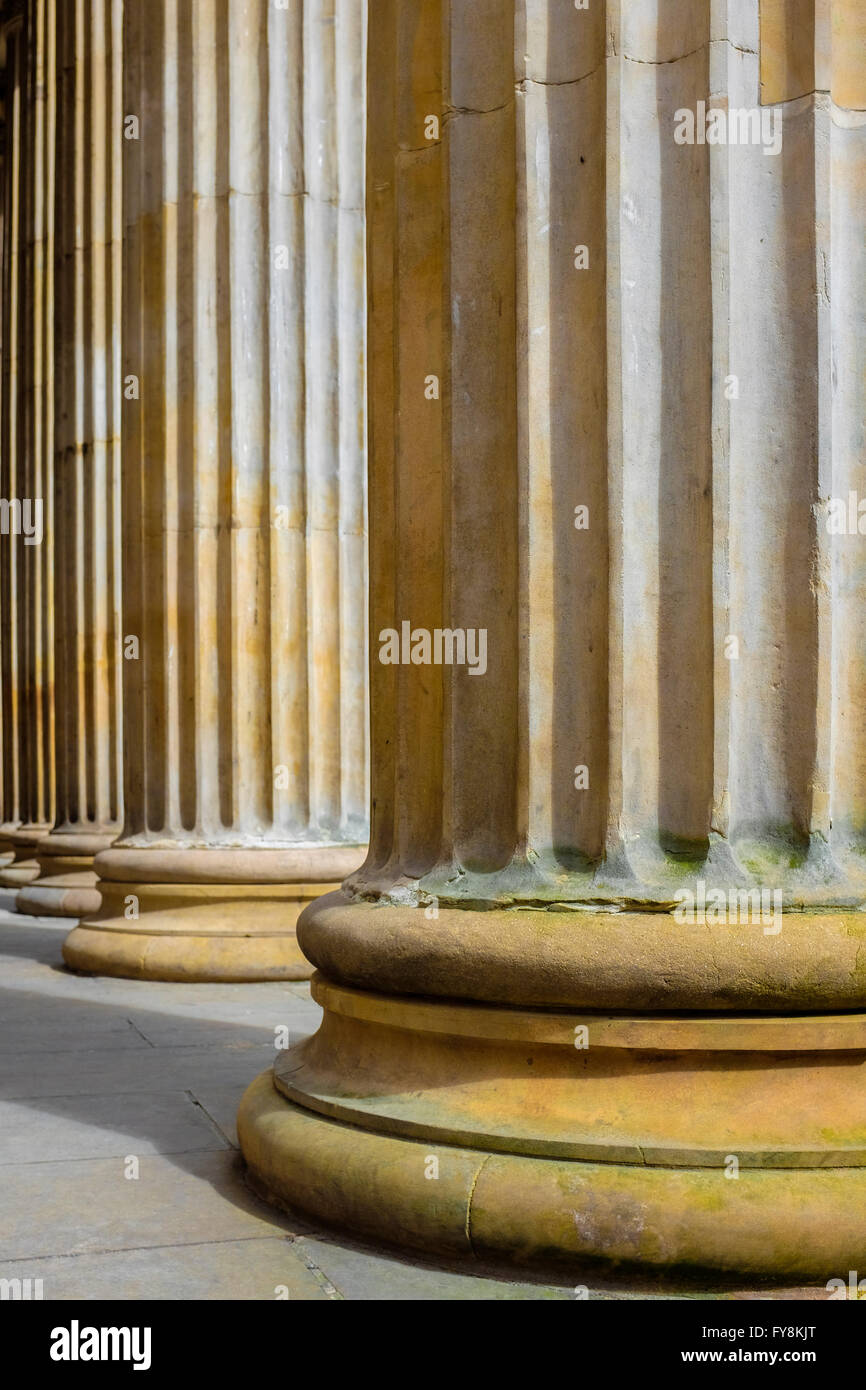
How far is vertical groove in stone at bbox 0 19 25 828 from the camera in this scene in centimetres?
2523

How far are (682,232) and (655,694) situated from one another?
1808mm

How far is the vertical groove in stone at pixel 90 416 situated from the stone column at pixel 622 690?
534 inches

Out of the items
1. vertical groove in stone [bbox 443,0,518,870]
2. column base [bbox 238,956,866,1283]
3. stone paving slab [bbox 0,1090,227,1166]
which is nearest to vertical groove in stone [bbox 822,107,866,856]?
column base [bbox 238,956,866,1283]

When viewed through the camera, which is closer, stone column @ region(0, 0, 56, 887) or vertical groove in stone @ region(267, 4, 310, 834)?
vertical groove in stone @ region(267, 4, 310, 834)

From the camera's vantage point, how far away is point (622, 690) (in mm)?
5781

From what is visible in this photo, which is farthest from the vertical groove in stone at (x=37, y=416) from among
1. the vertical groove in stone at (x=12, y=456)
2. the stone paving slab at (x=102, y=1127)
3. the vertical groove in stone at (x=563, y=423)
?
the vertical groove in stone at (x=563, y=423)

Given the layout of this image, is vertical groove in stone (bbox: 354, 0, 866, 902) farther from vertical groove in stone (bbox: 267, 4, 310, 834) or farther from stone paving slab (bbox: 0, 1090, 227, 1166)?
vertical groove in stone (bbox: 267, 4, 310, 834)

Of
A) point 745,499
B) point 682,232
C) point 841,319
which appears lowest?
point 745,499

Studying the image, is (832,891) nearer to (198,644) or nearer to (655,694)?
(655,694)

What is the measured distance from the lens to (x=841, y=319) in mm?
5816

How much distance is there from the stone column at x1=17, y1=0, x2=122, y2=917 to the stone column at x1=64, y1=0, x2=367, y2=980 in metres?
5.49

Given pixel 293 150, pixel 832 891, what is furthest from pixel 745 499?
pixel 293 150

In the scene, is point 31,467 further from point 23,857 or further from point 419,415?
point 419,415

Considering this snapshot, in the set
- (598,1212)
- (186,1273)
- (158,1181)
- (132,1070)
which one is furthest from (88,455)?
(598,1212)
